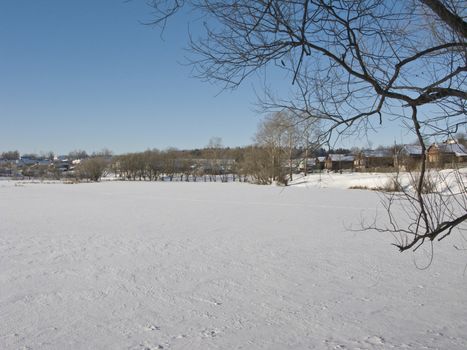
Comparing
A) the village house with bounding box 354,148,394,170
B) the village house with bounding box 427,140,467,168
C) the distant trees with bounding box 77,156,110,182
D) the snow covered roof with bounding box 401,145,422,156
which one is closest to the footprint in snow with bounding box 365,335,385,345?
the village house with bounding box 354,148,394,170

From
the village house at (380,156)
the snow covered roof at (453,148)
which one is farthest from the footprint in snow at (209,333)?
the snow covered roof at (453,148)

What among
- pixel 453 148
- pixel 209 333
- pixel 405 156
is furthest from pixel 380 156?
pixel 209 333

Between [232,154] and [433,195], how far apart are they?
61.7 metres

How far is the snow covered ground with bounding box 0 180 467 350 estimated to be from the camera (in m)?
4.11

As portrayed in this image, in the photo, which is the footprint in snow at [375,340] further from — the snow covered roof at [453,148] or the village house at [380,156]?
the snow covered roof at [453,148]

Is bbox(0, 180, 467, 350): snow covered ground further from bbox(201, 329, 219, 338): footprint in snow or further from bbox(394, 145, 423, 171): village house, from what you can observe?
bbox(394, 145, 423, 171): village house

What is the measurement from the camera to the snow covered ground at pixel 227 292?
4105 millimetres

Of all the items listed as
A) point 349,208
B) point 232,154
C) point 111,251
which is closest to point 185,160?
point 232,154

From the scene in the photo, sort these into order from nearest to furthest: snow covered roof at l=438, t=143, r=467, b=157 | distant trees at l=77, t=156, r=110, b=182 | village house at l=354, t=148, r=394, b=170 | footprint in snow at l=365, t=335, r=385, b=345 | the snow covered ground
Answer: snow covered roof at l=438, t=143, r=467, b=157 < village house at l=354, t=148, r=394, b=170 < footprint in snow at l=365, t=335, r=385, b=345 < the snow covered ground < distant trees at l=77, t=156, r=110, b=182

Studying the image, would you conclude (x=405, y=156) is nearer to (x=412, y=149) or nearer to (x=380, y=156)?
(x=412, y=149)

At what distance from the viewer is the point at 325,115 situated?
2670 millimetres

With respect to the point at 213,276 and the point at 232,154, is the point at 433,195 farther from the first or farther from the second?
the point at 232,154

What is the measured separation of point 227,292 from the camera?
5.56 meters

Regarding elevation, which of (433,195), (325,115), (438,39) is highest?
(438,39)
